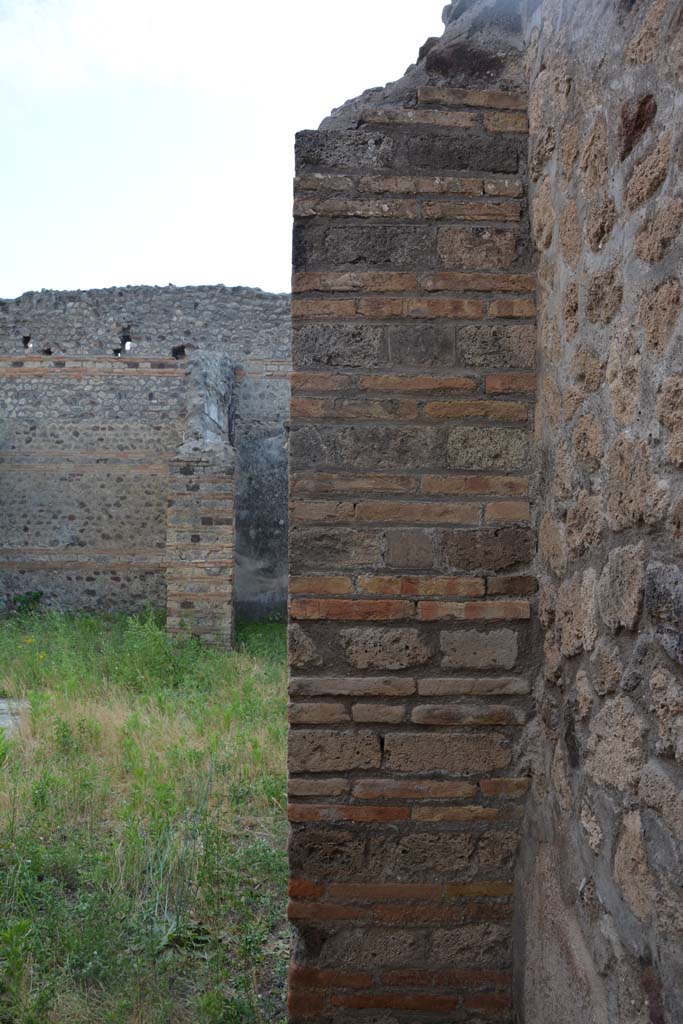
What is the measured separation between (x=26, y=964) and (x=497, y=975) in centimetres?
156

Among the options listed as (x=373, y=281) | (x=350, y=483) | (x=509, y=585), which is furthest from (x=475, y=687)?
(x=373, y=281)

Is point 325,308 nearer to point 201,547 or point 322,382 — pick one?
Result: point 322,382

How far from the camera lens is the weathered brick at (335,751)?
238 cm

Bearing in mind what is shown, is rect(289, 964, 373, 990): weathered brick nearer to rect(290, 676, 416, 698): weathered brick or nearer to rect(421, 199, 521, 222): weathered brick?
rect(290, 676, 416, 698): weathered brick

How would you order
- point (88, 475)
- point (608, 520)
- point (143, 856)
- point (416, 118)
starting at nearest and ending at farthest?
1. point (608, 520)
2. point (416, 118)
3. point (143, 856)
4. point (88, 475)

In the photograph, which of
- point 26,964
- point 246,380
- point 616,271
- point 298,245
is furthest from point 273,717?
point 246,380

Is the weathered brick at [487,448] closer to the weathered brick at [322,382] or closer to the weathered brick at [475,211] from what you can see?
the weathered brick at [322,382]

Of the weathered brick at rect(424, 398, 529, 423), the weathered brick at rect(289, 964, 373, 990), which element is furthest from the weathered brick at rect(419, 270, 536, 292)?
the weathered brick at rect(289, 964, 373, 990)

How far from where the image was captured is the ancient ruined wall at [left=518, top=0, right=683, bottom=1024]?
1.44 meters

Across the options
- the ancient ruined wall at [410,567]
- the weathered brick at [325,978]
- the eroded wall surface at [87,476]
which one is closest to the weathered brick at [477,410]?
the ancient ruined wall at [410,567]

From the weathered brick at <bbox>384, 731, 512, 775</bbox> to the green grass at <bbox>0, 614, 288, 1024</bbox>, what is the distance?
101cm

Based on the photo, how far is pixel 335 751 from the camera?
7.84 feet

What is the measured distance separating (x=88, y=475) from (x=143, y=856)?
10021 millimetres

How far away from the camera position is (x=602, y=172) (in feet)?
5.93
